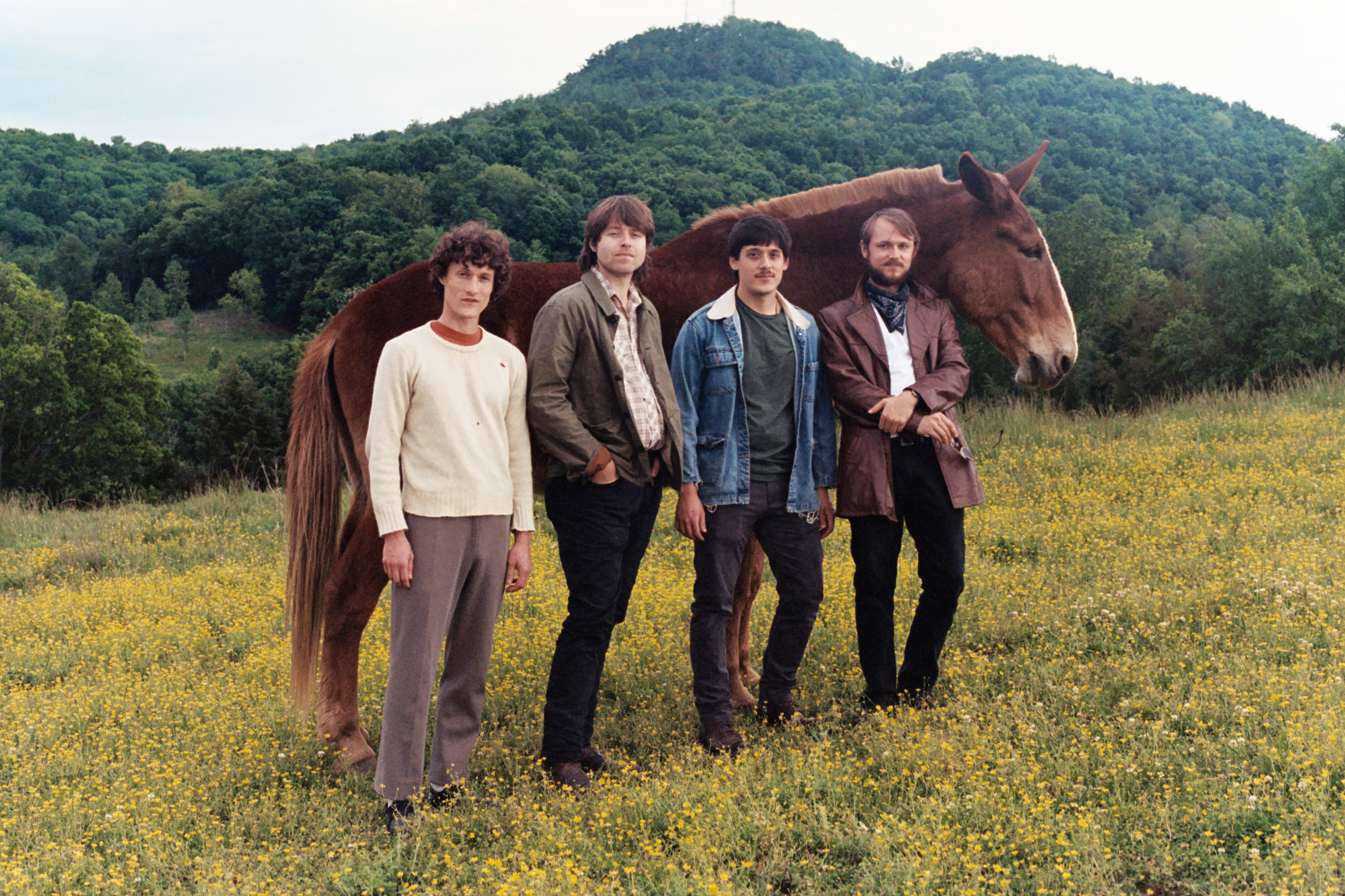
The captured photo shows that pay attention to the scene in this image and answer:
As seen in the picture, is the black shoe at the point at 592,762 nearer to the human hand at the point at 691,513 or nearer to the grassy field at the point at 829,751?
the grassy field at the point at 829,751


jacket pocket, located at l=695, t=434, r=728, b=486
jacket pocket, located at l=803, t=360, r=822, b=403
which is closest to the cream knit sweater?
jacket pocket, located at l=695, t=434, r=728, b=486

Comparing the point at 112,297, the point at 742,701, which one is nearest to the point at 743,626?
the point at 742,701

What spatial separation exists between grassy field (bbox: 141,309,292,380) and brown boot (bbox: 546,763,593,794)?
3043 inches

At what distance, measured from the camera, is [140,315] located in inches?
3221

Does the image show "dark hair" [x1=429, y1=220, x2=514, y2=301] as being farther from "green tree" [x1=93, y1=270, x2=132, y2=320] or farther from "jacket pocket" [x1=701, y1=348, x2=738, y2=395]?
"green tree" [x1=93, y1=270, x2=132, y2=320]

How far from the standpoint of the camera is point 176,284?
273 feet


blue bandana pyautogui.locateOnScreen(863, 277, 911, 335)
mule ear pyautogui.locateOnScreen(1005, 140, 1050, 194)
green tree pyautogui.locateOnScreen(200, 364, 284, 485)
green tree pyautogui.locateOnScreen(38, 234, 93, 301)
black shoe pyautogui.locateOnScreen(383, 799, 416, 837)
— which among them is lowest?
green tree pyautogui.locateOnScreen(200, 364, 284, 485)

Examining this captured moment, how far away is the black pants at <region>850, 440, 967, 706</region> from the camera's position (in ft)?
14.0

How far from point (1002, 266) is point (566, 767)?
3.78 m

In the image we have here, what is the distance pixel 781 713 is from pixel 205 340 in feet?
295

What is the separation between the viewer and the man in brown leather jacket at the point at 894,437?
13.8ft

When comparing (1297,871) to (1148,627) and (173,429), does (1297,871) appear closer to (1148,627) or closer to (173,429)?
(1148,627)

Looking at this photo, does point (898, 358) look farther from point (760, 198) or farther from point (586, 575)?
point (760, 198)

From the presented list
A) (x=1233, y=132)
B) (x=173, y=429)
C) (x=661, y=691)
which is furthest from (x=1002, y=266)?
(x=1233, y=132)
